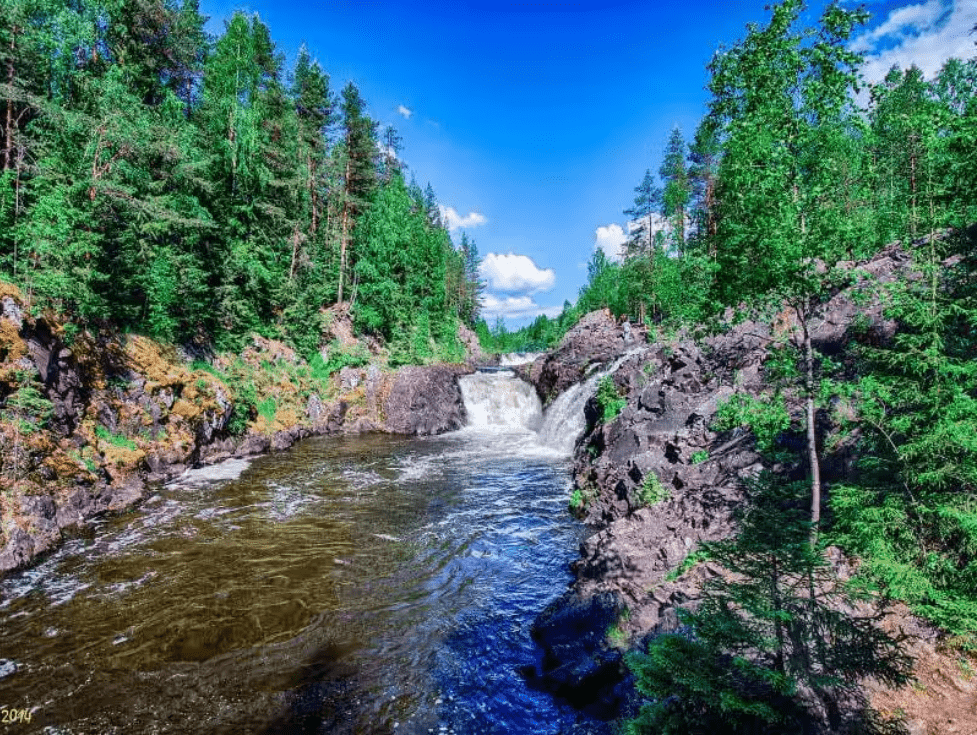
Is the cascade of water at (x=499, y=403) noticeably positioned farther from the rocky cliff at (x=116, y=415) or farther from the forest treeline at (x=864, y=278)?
the forest treeline at (x=864, y=278)

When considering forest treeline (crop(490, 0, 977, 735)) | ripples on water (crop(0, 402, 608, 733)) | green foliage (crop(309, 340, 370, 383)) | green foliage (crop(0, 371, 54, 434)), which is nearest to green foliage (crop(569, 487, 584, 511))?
ripples on water (crop(0, 402, 608, 733))

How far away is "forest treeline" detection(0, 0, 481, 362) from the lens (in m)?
13.3

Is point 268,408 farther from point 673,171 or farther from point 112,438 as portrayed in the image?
point 673,171

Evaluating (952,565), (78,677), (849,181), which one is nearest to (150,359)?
(78,677)

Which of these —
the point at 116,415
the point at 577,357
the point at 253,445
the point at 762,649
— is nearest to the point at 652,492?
the point at 762,649

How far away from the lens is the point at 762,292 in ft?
19.8

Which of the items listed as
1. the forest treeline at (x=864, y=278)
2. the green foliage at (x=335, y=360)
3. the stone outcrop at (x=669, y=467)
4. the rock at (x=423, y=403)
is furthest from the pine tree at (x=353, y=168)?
the forest treeline at (x=864, y=278)

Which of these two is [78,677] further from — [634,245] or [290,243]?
[634,245]

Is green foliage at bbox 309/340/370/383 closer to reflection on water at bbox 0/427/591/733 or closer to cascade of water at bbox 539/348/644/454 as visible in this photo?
reflection on water at bbox 0/427/591/733

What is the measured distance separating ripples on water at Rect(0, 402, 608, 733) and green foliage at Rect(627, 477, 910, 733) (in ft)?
8.57

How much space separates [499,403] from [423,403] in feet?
19.5

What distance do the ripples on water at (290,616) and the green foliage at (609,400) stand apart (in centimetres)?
431

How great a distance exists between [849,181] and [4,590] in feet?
50.2

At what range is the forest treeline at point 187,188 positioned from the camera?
524 inches
